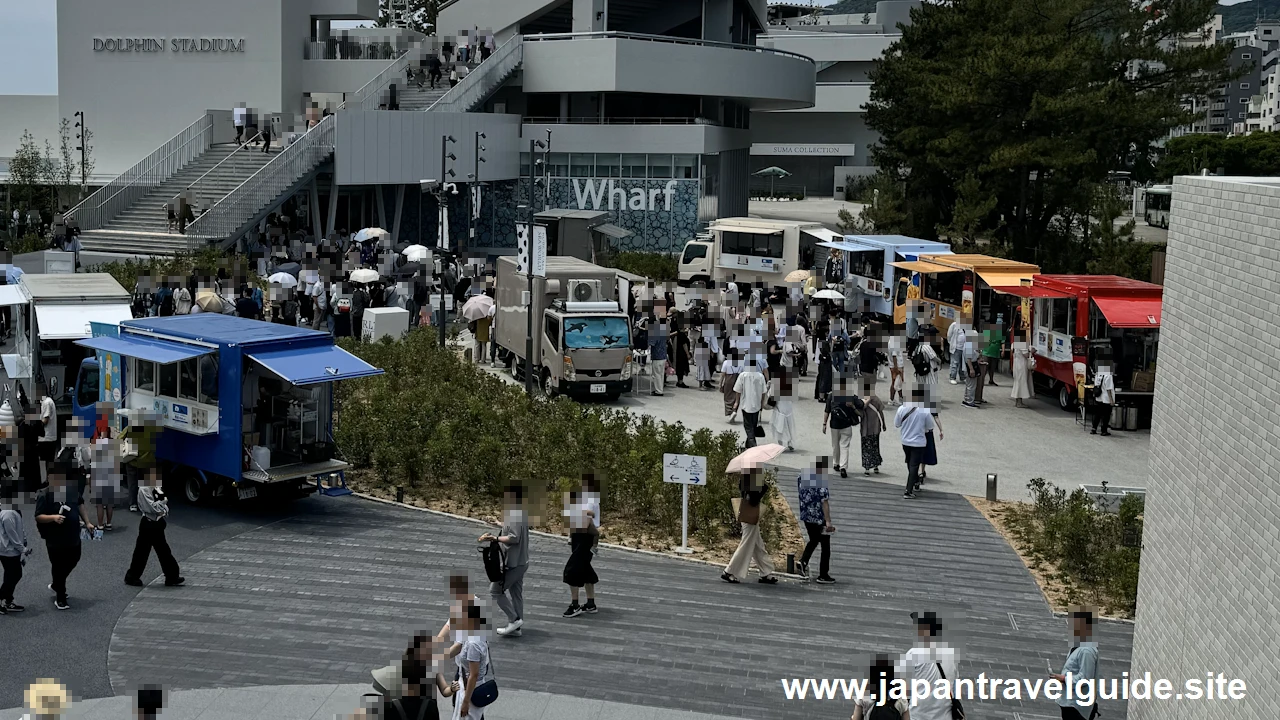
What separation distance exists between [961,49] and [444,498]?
35022mm

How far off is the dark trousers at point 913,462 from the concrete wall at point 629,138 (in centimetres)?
3486

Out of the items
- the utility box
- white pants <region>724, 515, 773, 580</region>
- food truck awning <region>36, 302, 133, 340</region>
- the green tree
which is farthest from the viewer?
the green tree

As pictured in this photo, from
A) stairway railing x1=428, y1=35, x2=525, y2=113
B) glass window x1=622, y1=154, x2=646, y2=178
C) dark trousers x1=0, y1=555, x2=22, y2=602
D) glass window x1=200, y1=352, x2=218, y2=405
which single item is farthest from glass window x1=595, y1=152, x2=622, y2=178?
dark trousers x1=0, y1=555, x2=22, y2=602

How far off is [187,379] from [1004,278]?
2066 centimetres

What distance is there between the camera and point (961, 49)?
48094 mm

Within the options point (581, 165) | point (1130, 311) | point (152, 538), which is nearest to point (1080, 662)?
point (152, 538)

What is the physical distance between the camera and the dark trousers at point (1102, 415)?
25.6m

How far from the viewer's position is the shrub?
17.8 metres

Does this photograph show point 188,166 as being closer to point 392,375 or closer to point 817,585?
point 392,375

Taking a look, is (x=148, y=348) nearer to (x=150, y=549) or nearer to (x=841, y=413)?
(x=150, y=549)

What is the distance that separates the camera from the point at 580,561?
1362 centimetres

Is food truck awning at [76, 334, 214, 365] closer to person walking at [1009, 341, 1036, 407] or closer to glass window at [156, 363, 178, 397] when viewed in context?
glass window at [156, 363, 178, 397]

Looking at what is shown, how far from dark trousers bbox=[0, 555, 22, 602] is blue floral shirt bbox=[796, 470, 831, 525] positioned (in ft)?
26.4

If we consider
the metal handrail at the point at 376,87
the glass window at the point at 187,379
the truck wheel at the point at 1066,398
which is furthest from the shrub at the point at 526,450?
the metal handrail at the point at 376,87
